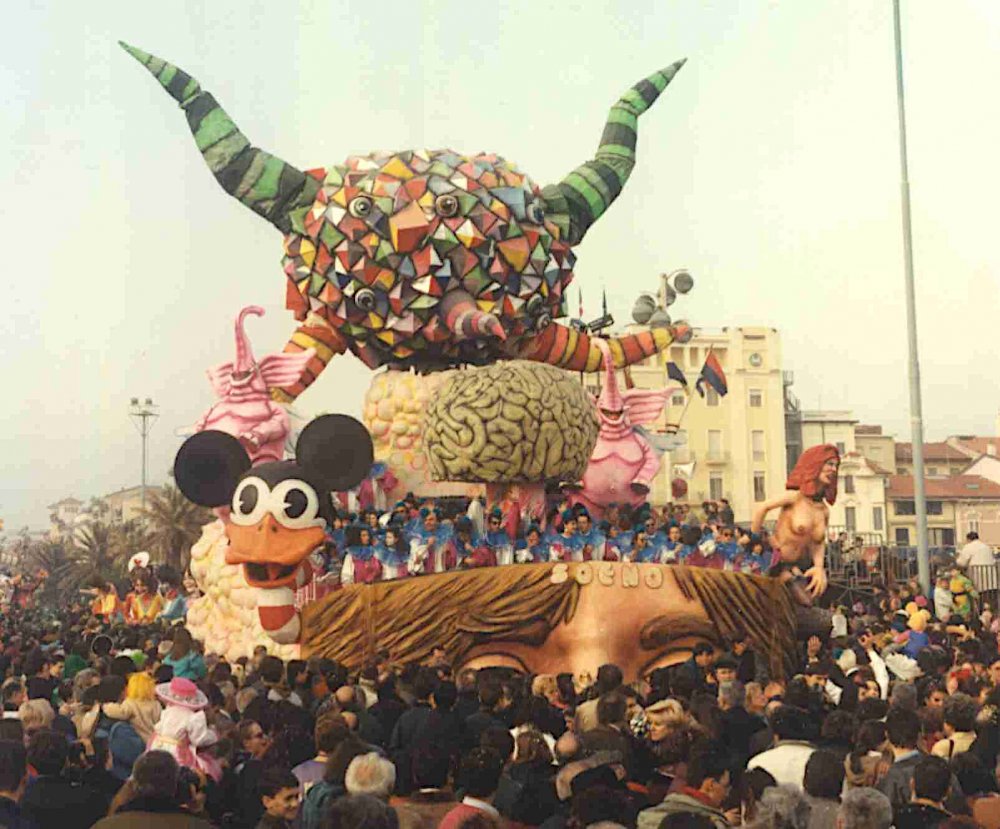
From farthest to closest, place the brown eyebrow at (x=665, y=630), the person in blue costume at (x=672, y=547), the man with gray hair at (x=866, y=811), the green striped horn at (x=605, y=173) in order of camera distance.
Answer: the green striped horn at (x=605, y=173) < the person in blue costume at (x=672, y=547) < the brown eyebrow at (x=665, y=630) < the man with gray hair at (x=866, y=811)

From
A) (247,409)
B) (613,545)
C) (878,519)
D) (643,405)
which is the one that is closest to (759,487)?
(878,519)

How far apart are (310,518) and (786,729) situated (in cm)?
923

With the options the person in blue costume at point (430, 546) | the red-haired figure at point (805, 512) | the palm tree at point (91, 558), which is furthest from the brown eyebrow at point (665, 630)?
the palm tree at point (91, 558)

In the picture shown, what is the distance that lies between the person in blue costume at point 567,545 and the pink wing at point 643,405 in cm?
584

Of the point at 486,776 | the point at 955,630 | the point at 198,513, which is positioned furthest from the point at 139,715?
the point at 198,513

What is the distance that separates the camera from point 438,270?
73.2 ft

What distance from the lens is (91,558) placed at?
4731cm

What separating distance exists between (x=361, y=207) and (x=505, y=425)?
16.1ft

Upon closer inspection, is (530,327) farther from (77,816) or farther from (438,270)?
(77,816)

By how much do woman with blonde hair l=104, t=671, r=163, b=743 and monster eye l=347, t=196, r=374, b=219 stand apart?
13.9 m

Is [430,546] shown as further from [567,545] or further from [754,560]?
[754,560]

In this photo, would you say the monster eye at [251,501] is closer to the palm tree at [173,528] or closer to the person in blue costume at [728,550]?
the person in blue costume at [728,550]

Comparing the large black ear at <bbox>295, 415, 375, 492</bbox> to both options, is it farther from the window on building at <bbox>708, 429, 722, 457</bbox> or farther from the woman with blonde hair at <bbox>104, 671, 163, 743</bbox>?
the window on building at <bbox>708, 429, 722, 457</bbox>

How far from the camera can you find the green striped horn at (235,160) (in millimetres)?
23266
